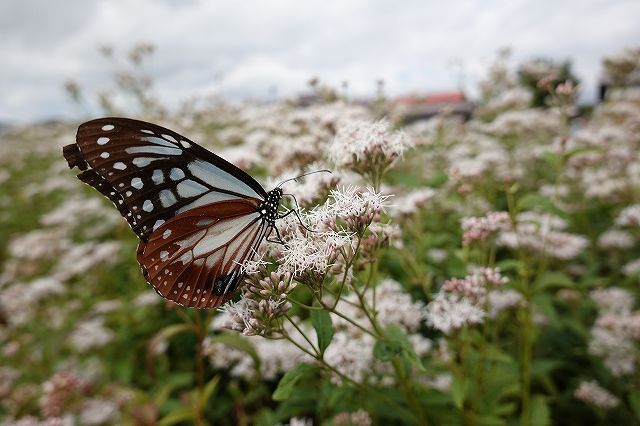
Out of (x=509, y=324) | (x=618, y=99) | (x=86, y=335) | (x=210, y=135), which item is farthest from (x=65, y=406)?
(x=618, y=99)

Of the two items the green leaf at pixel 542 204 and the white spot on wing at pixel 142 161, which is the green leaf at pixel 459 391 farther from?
the white spot on wing at pixel 142 161

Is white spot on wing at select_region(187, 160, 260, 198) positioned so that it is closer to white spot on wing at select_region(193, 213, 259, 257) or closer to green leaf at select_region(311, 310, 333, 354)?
white spot on wing at select_region(193, 213, 259, 257)

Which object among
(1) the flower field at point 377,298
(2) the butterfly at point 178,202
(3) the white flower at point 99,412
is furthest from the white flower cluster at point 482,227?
(3) the white flower at point 99,412

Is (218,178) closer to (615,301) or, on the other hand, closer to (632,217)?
(632,217)

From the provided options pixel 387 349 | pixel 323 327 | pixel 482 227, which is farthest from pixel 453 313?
pixel 323 327

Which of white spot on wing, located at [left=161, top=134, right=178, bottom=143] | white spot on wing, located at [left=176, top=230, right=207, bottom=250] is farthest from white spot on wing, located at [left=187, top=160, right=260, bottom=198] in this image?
white spot on wing, located at [left=176, top=230, right=207, bottom=250]
